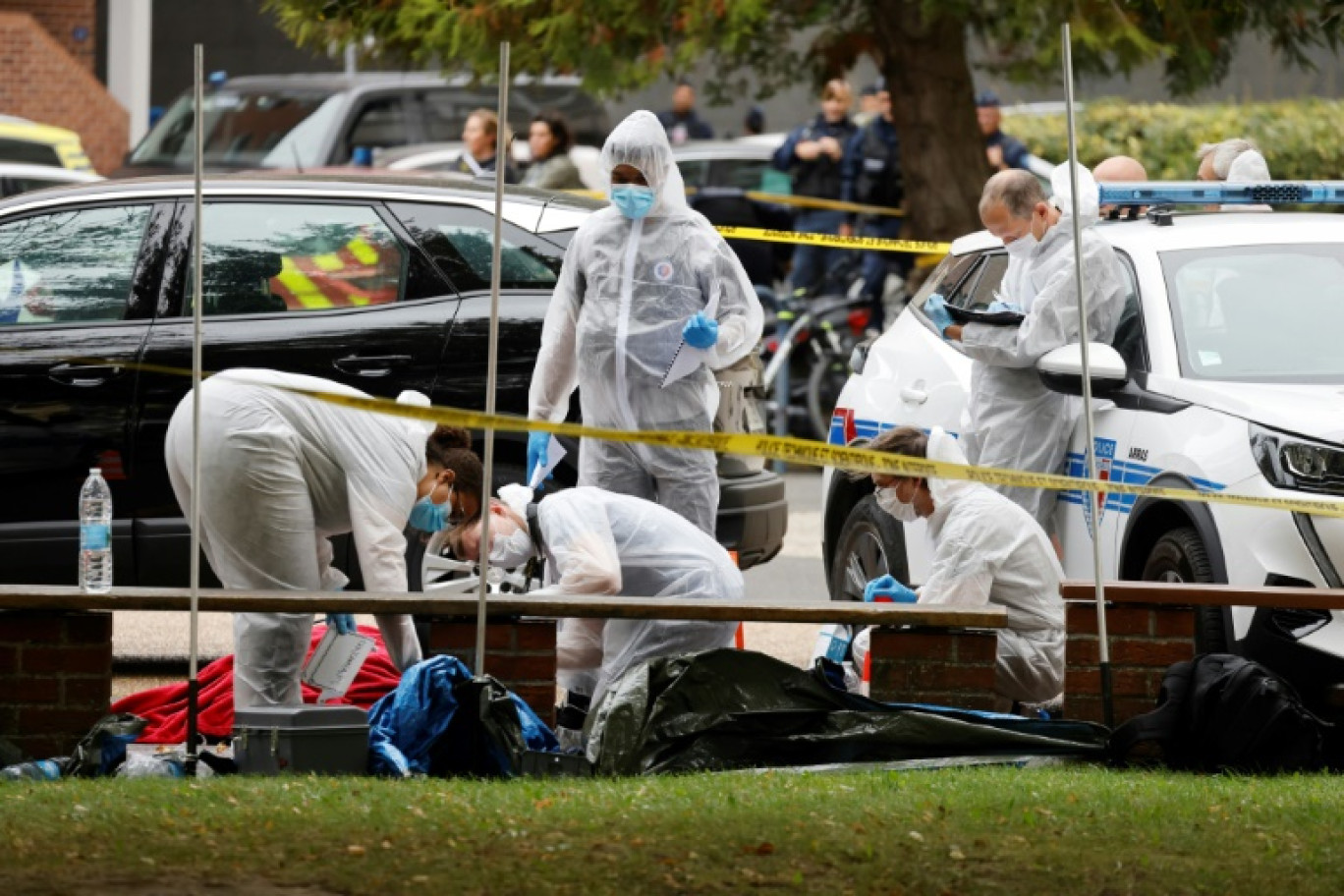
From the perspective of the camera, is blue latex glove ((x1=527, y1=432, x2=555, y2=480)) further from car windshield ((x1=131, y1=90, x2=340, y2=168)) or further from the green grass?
car windshield ((x1=131, y1=90, x2=340, y2=168))

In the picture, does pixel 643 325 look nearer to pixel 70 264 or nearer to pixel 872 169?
pixel 70 264

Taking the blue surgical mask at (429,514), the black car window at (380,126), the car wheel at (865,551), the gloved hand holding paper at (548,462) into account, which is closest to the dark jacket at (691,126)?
the black car window at (380,126)

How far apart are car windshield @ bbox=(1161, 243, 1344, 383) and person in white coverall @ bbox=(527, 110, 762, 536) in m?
1.53

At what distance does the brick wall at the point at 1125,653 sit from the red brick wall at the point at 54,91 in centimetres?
2408

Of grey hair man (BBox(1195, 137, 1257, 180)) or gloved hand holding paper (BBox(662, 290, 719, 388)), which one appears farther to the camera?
grey hair man (BBox(1195, 137, 1257, 180))

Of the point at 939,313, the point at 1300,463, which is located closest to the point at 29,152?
the point at 939,313

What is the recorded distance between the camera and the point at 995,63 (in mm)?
19891

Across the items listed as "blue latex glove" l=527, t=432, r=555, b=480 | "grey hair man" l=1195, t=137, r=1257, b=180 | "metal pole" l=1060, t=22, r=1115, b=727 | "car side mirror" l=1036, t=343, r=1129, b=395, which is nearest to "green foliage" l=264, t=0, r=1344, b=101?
"grey hair man" l=1195, t=137, r=1257, b=180

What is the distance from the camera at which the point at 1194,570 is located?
8617 millimetres

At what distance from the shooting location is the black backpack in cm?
747

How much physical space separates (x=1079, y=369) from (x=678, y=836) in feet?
10.8

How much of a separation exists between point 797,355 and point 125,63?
55.9 feet

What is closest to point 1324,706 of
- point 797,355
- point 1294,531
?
point 1294,531

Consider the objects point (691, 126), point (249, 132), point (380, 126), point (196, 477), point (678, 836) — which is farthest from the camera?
point (691, 126)
